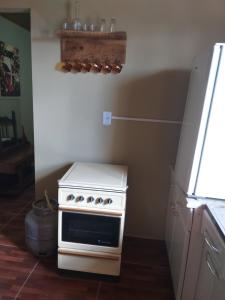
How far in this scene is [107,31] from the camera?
2100 mm

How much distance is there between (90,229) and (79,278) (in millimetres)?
451

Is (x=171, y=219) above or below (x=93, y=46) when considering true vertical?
below

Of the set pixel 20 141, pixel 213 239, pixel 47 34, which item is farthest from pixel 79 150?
pixel 20 141

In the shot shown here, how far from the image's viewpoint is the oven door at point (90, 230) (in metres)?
1.82

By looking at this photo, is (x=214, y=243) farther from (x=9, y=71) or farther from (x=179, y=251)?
(x=9, y=71)

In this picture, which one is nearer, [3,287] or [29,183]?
[3,287]

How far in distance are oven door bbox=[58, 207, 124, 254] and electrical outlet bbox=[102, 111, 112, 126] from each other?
88cm

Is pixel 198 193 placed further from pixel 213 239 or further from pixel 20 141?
pixel 20 141

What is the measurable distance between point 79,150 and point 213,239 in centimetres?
151

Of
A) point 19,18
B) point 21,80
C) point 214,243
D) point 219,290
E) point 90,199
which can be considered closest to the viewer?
point 219,290

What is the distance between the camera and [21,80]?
395 cm

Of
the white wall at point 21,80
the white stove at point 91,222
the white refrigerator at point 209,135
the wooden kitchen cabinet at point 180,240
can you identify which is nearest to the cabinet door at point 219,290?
the wooden kitchen cabinet at point 180,240

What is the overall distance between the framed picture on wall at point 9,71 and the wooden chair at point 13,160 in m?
0.35

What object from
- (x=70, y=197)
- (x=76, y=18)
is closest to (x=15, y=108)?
(x=76, y=18)
